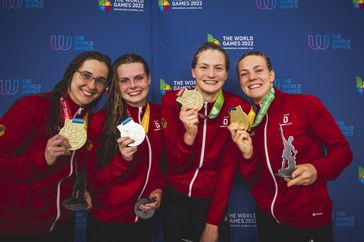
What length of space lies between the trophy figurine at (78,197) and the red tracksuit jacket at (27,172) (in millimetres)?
72

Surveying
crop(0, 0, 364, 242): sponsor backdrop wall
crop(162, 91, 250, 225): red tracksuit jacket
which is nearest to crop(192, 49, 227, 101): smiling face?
crop(162, 91, 250, 225): red tracksuit jacket

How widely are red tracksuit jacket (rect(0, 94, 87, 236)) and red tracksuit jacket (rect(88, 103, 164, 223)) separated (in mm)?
242

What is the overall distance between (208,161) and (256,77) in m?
0.74

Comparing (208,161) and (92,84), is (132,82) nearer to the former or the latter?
(92,84)

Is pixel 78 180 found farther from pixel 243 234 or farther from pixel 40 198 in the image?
pixel 243 234

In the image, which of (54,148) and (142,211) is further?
(142,211)

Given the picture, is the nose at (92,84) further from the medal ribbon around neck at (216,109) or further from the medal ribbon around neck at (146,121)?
the medal ribbon around neck at (216,109)

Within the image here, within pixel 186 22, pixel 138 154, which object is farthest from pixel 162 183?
pixel 186 22

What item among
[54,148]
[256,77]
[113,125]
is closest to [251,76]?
[256,77]

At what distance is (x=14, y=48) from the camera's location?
2.59m

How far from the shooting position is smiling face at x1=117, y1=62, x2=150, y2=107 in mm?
1980

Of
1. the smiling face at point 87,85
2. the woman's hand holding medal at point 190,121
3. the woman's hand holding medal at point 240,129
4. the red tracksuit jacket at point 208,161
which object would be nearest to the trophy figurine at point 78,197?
the smiling face at point 87,85

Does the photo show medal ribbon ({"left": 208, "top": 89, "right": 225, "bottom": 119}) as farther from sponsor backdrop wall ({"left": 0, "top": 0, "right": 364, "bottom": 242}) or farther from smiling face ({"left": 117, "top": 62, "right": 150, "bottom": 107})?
sponsor backdrop wall ({"left": 0, "top": 0, "right": 364, "bottom": 242})

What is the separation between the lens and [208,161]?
198cm
